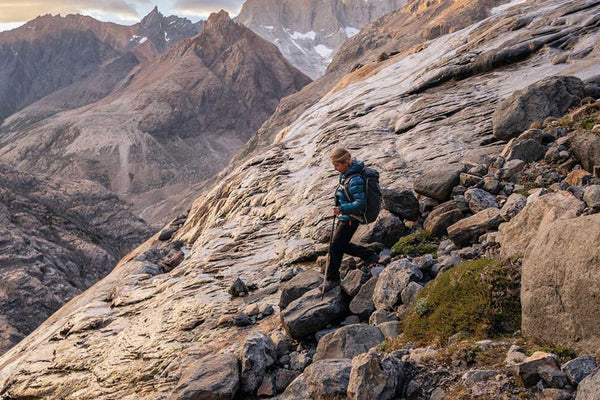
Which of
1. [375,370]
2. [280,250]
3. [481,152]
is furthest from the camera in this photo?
[280,250]

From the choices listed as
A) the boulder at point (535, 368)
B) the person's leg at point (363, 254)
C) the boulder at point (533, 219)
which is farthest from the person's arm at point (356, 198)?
the boulder at point (535, 368)

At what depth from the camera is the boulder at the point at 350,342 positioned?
22.9 ft

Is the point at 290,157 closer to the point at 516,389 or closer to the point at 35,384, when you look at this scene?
the point at 35,384

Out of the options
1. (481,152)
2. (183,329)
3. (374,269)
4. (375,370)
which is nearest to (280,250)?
(183,329)

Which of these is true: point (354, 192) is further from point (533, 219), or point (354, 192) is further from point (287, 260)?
point (287, 260)

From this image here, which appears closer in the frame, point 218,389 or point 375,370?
point 375,370

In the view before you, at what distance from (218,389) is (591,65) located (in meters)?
18.3

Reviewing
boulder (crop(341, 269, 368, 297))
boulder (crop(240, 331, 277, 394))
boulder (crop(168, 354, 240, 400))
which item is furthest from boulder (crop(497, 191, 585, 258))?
boulder (crop(168, 354, 240, 400))

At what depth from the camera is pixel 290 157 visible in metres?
24.5

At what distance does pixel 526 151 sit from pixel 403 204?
11.7 ft

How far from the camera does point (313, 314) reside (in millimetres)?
8258

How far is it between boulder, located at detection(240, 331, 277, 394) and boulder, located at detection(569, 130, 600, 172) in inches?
309

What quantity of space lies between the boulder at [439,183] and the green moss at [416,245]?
153 centimetres

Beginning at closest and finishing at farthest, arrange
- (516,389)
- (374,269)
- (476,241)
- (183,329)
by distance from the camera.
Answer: (516,389), (476,241), (374,269), (183,329)
